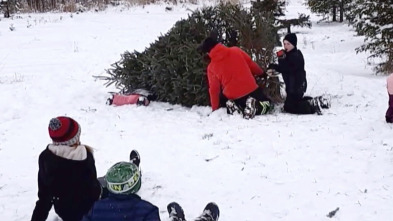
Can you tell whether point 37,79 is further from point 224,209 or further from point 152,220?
point 152,220

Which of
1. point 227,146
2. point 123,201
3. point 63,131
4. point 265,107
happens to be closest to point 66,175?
point 63,131

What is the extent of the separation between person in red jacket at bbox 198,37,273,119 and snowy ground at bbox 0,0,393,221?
0.75 ft

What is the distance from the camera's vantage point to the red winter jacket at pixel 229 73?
7.72 m

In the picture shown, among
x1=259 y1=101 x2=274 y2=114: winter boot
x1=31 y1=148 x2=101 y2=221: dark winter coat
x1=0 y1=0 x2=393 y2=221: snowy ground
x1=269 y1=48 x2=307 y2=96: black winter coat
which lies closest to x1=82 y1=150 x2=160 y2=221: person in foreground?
x1=31 y1=148 x2=101 y2=221: dark winter coat

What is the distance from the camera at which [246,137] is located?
669cm

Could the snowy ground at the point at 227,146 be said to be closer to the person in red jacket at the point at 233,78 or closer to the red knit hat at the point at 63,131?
the person in red jacket at the point at 233,78

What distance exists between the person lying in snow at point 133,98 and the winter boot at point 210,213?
4492mm

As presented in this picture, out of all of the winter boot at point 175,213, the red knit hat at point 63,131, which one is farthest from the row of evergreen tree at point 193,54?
the red knit hat at point 63,131

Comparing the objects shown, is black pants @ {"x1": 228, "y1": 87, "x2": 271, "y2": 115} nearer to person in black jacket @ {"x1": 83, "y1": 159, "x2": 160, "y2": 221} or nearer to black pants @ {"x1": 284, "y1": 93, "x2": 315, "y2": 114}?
black pants @ {"x1": 284, "y1": 93, "x2": 315, "y2": 114}

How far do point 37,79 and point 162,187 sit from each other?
642 centimetres

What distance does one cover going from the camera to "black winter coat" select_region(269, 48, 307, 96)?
7.75 metres

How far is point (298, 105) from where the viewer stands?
7.75m

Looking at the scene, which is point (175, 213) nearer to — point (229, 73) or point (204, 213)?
point (204, 213)

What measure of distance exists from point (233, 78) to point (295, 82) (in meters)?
1.00
